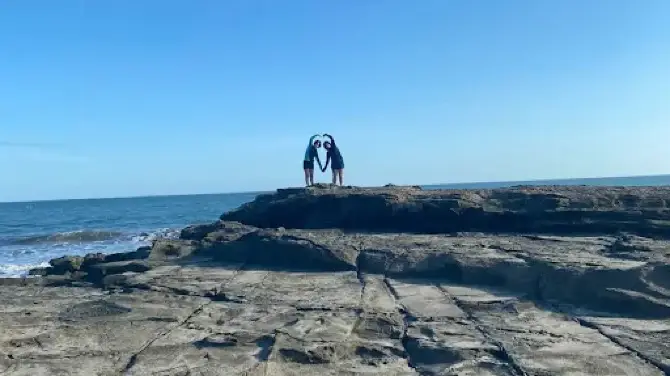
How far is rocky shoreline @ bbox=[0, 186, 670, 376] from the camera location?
4.93 metres

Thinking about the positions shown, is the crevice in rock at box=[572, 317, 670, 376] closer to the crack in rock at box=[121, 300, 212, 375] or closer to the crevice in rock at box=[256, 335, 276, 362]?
the crevice in rock at box=[256, 335, 276, 362]

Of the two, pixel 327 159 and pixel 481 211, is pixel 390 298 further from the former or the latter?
pixel 327 159

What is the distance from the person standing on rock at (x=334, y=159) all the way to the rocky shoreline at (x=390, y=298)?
3.50 metres

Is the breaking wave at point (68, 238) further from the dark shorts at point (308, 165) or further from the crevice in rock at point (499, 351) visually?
the crevice in rock at point (499, 351)

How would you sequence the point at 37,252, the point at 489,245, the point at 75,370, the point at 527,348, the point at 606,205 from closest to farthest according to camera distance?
the point at 75,370 → the point at 527,348 → the point at 489,245 → the point at 606,205 → the point at 37,252

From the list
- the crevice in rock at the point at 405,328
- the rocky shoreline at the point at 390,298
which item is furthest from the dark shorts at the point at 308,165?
the crevice in rock at the point at 405,328

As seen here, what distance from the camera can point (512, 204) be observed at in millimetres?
11523

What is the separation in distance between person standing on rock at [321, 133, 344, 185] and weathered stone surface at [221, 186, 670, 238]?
2107 millimetres

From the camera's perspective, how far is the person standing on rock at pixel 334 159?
50.6ft

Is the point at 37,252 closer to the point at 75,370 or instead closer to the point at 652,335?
the point at 75,370

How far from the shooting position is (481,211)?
11367 mm

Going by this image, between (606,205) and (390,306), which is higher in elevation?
(606,205)

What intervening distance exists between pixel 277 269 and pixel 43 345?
4.27 meters

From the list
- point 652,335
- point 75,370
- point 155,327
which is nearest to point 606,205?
point 652,335
